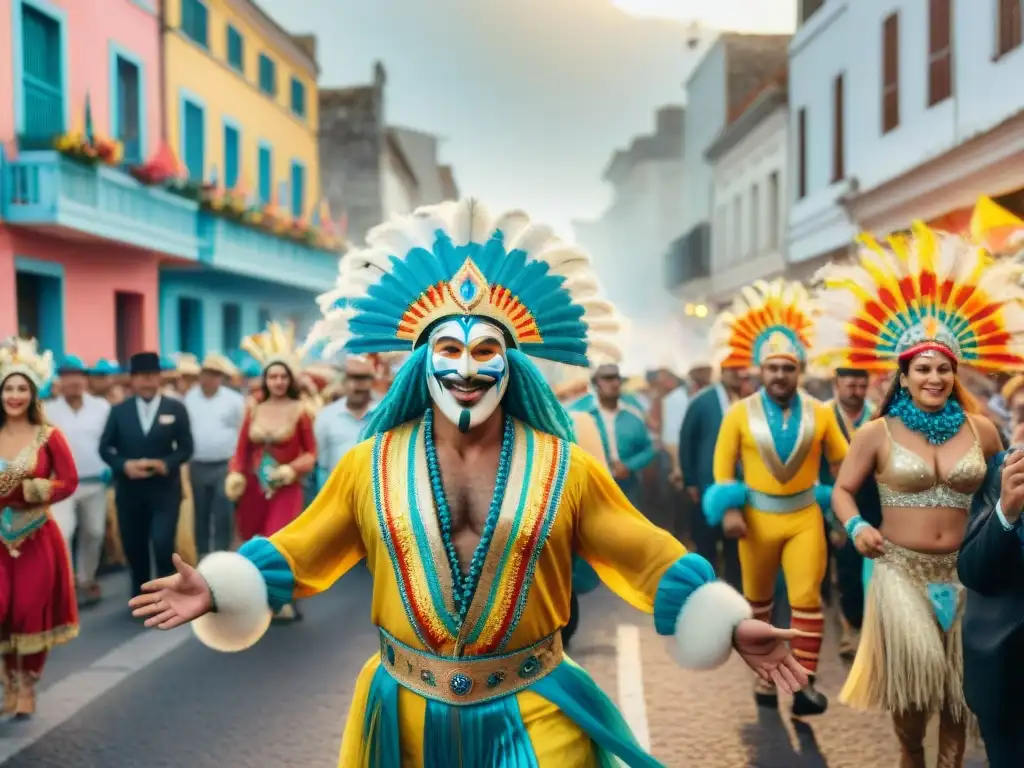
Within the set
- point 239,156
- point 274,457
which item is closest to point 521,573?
point 274,457

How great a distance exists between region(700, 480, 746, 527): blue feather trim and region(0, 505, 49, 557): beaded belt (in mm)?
3791

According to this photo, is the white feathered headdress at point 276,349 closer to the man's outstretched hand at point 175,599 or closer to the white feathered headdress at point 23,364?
the white feathered headdress at point 23,364

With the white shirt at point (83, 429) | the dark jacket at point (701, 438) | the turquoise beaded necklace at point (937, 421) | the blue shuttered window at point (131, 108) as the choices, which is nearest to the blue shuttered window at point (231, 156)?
the blue shuttered window at point (131, 108)

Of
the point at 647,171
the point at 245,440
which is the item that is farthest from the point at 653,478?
the point at 647,171

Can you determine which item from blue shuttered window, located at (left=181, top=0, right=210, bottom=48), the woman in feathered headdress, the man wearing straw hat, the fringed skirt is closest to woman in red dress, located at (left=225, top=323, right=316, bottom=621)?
the man wearing straw hat

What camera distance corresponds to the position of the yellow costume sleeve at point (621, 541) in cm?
361

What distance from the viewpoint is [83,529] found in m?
10.1

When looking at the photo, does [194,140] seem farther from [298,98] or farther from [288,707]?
[288,707]

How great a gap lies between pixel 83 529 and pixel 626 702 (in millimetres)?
5551

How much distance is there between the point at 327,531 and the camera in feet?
12.1

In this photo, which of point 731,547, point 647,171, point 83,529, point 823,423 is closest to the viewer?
point 823,423

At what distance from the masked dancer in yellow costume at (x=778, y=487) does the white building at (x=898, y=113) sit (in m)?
7.09

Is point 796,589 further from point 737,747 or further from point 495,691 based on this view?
Result: point 495,691

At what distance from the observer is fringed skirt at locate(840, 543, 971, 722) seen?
5.16 metres
